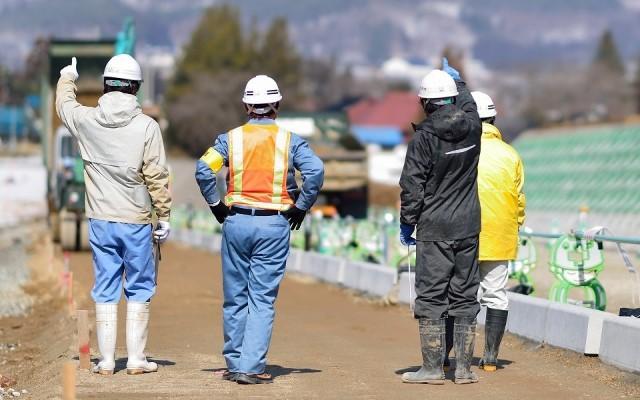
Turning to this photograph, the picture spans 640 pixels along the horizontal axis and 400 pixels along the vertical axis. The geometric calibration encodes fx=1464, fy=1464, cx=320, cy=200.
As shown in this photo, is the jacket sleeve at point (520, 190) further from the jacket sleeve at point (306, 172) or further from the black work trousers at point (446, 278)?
the jacket sleeve at point (306, 172)

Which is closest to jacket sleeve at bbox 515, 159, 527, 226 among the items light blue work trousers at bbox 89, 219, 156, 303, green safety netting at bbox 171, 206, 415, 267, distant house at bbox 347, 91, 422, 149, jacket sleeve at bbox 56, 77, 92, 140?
light blue work trousers at bbox 89, 219, 156, 303

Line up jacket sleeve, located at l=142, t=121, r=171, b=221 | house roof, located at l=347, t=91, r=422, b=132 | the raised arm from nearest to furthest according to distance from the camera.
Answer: jacket sleeve, located at l=142, t=121, r=171, b=221
the raised arm
house roof, located at l=347, t=91, r=422, b=132

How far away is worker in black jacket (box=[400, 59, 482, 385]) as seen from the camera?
32.0 feet

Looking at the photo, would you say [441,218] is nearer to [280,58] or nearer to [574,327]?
[574,327]

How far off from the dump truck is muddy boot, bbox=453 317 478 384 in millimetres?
23588

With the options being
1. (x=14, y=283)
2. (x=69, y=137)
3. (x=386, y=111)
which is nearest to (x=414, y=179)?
(x=14, y=283)

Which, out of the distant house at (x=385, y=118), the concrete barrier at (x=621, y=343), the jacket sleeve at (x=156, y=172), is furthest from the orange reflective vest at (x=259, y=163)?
the distant house at (x=385, y=118)

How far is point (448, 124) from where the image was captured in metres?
9.76

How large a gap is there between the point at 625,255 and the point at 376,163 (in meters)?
91.1

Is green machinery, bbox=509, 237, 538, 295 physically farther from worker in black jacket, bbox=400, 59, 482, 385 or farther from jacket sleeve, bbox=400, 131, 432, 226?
jacket sleeve, bbox=400, 131, 432, 226

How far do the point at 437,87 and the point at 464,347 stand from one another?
1759mm

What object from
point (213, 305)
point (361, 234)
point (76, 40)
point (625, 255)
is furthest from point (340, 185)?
point (625, 255)

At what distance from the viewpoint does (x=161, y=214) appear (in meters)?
10.2

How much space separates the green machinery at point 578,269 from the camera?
12.8 metres
